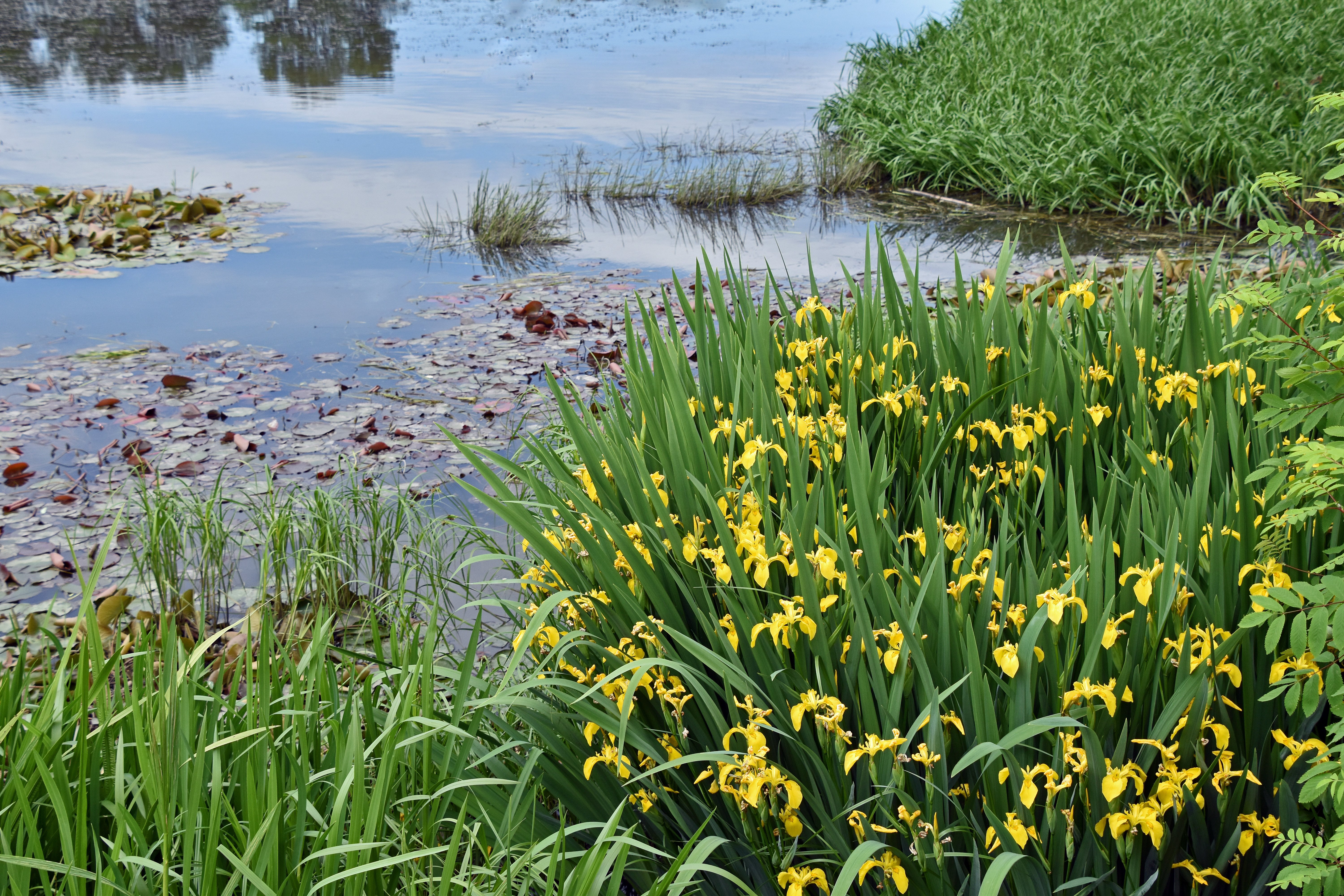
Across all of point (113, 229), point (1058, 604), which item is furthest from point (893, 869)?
point (113, 229)

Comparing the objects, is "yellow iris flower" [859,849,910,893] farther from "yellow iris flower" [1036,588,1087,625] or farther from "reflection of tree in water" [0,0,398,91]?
"reflection of tree in water" [0,0,398,91]

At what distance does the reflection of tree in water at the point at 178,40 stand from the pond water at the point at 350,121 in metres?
0.10

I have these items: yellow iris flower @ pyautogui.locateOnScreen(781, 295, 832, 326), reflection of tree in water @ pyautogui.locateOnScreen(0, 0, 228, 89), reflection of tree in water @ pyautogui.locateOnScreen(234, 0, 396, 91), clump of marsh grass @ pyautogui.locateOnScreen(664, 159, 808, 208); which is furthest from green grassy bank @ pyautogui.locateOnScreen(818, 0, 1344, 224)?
reflection of tree in water @ pyautogui.locateOnScreen(0, 0, 228, 89)

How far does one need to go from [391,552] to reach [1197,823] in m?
2.77

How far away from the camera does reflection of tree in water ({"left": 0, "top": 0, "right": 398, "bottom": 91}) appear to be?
60.5ft

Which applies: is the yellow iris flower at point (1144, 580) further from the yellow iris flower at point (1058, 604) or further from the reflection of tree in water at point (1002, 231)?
the reflection of tree in water at point (1002, 231)

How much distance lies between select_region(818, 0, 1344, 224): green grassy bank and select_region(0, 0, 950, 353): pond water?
1.82 metres

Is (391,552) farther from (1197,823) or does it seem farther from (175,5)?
(175,5)

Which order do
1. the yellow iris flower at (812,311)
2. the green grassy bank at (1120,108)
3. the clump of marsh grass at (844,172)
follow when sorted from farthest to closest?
the clump of marsh grass at (844,172), the green grassy bank at (1120,108), the yellow iris flower at (812,311)

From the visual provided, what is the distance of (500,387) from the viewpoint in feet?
18.6

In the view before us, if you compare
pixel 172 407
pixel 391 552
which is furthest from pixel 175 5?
pixel 391 552

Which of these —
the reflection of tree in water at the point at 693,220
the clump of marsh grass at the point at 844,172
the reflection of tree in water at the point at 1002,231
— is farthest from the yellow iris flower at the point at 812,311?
the clump of marsh grass at the point at 844,172

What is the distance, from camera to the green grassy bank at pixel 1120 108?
29.1 ft

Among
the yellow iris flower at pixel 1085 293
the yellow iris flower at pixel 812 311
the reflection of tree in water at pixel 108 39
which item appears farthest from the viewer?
the reflection of tree in water at pixel 108 39
